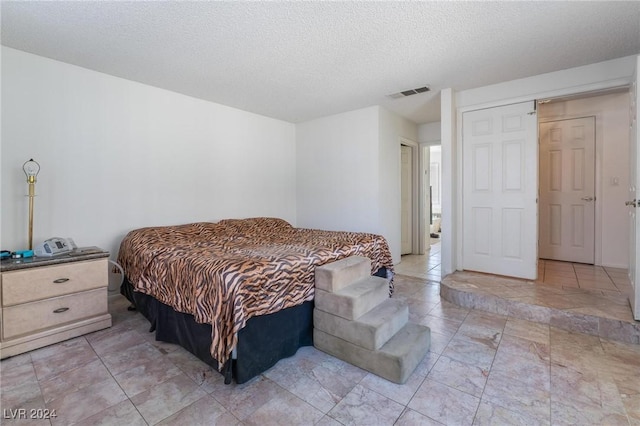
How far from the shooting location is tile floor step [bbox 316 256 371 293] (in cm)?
210

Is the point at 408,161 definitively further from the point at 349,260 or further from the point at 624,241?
the point at 349,260

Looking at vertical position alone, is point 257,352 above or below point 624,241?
below

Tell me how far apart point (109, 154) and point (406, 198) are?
15.3ft

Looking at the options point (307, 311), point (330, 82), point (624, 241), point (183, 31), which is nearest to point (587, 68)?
point (624, 241)

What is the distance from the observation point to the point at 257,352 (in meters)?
1.83

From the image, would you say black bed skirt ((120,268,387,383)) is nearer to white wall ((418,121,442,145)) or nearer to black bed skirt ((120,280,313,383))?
black bed skirt ((120,280,313,383))

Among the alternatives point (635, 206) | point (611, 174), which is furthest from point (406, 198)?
point (635, 206)

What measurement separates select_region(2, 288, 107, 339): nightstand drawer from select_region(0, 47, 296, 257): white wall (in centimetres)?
80

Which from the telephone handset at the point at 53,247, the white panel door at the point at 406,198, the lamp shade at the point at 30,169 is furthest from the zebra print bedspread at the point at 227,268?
the white panel door at the point at 406,198

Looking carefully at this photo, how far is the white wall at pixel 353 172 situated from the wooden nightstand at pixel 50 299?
123 inches

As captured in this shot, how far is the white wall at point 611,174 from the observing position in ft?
12.1

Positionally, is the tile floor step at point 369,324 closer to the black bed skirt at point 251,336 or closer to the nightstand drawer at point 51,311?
the black bed skirt at point 251,336

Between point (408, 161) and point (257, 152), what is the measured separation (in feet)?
9.27

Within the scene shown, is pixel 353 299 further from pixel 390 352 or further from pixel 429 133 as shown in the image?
pixel 429 133
